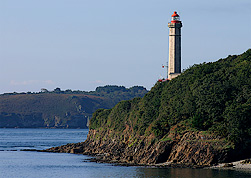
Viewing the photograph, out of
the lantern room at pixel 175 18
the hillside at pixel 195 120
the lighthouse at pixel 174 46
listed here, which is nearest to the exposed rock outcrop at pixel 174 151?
the hillside at pixel 195 120

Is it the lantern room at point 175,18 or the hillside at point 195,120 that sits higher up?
the lantern room at point 175,18

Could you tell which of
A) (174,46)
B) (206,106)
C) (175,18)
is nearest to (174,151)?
(206,106)

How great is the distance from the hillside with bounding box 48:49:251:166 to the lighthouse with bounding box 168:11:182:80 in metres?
4.41

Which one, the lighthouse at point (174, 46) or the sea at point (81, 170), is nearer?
the sea at point (81, 170)

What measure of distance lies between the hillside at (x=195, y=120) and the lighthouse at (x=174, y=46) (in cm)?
441

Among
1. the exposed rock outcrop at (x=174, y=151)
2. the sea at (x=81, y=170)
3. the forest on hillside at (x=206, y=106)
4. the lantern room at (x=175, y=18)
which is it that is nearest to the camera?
the sea at (x=81, y=170)

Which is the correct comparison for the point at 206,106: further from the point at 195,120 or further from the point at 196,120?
the point at 195,120

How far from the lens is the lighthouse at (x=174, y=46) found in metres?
115

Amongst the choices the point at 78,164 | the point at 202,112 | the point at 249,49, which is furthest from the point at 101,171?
the point at 249,49

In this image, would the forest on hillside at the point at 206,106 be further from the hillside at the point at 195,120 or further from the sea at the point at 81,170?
the sea at the point at 81,170

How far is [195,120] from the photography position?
295ft

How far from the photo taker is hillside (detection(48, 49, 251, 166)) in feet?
270

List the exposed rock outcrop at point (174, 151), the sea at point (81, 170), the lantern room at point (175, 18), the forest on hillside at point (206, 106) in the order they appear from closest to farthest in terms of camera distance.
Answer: the sea at point (81, 170)
the exposed rock outcrop at point (174, 151)
the forest on hillside at point (206, 106)
the lantern room at point (175, 18)

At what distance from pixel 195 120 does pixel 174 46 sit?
29483 millimetres
